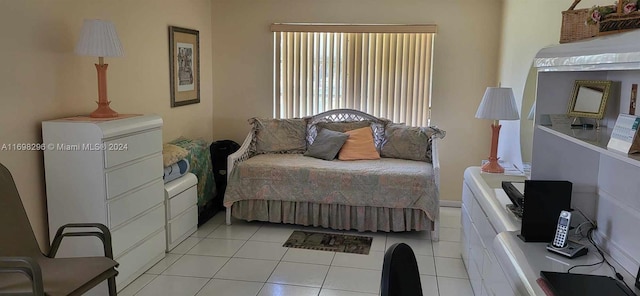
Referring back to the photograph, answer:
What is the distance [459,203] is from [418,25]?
200cm

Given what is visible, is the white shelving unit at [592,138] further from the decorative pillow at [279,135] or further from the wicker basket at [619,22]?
the decorative pillow at [279,135]

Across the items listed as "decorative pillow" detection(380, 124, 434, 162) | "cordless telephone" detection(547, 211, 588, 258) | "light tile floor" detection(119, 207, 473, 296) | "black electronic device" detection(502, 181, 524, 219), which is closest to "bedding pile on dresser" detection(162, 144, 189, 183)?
"light tile floor" detection(119, 207, 473, 296)

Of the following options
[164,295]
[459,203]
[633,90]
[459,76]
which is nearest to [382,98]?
[459,76]

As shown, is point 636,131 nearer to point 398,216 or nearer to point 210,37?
point 398,216

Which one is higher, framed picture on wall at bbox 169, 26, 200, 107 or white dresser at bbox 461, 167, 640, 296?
framed picture on wall at bbox 169, 26, 200, 107

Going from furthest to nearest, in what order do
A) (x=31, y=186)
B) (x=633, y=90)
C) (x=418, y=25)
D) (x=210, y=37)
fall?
(x=210, y=37) → (x=418, y=25) → (x=31, y=186) → (x=633, y=90)

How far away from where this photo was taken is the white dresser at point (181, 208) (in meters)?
4.04

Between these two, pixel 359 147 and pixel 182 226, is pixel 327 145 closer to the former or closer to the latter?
pixel 359 147

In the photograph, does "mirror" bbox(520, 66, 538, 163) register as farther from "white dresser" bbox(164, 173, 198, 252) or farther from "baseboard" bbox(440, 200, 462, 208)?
"white dresser" bbox(164, 173, 198, 252)

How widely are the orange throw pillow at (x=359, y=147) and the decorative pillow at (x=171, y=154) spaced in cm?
156

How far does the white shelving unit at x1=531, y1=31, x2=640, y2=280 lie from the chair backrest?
8.73ft

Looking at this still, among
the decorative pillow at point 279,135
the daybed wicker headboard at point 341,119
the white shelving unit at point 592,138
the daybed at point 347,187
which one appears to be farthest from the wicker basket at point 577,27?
the decorative pillow at point 279,135

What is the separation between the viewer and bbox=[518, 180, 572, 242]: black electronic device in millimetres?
2221

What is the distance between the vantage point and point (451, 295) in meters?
3.38
